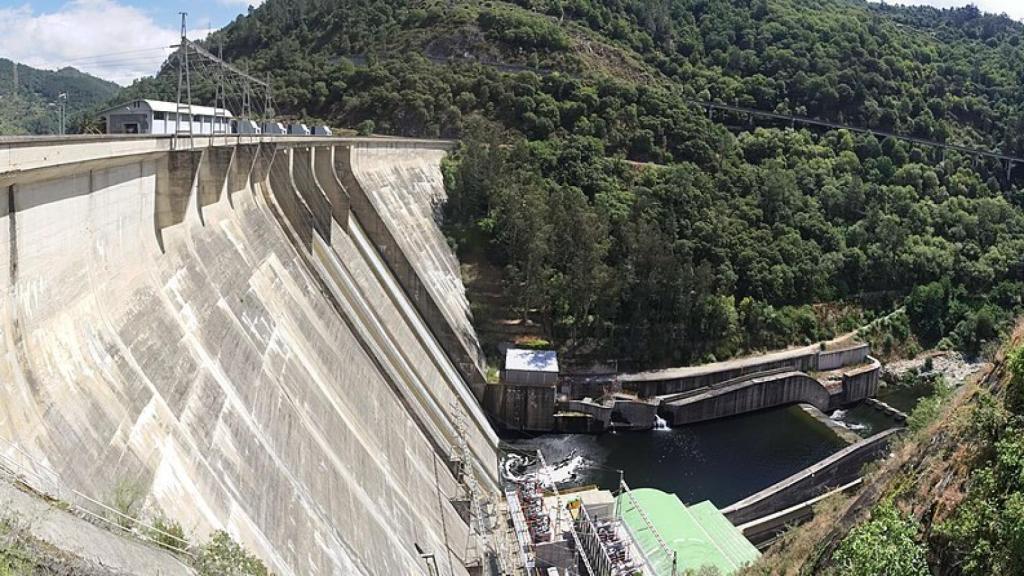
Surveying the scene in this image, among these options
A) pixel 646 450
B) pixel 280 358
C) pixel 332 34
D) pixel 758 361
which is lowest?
pixel 646 450

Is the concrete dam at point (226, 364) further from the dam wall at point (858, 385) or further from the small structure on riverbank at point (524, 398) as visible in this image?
the dam wall at point (858, 385)

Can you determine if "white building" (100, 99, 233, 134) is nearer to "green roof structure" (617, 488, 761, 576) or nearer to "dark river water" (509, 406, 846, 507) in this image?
"green roof structure" (617, 488, 761, 576)

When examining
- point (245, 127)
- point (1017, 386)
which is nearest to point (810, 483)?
point (1017, 386)

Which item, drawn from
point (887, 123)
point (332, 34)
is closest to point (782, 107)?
point (887, 123)

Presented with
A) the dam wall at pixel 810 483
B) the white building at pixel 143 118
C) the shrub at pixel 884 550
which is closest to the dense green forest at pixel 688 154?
the dam wall at pixel 810 483

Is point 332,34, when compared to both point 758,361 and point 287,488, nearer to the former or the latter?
point 758,361

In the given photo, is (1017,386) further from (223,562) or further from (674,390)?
(674,390)
